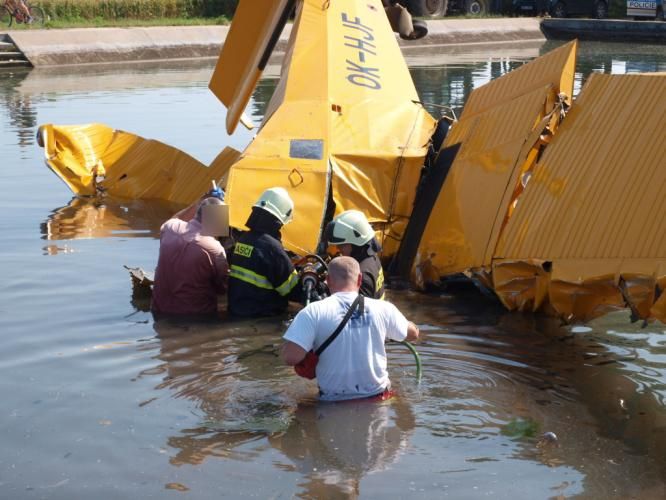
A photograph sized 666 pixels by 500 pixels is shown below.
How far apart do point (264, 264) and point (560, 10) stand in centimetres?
4244

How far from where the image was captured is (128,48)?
3534cm

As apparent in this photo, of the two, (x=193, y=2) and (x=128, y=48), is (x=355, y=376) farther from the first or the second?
(x=193, y=2)

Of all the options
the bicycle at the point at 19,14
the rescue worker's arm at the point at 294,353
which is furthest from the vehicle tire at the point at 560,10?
the rescue worker's arm at the point at 294,353

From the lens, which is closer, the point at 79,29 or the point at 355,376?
the point at 355,376

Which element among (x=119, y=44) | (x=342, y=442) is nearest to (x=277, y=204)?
(x=342, y=442)

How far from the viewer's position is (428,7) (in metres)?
45.0

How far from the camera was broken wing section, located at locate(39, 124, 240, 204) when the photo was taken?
1371 cm

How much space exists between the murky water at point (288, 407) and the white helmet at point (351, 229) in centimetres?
87

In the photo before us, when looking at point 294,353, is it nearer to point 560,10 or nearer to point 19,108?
point 19,108

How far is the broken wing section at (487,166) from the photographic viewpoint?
873 cm

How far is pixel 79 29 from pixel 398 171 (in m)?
28.0

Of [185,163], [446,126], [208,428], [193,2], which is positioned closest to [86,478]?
[208,428]

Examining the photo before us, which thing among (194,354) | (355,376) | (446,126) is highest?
(446,126)

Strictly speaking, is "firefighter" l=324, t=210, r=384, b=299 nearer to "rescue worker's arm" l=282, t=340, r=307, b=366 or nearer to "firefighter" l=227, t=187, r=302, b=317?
"firefighter" l=227, t=187, r=302, b=317
